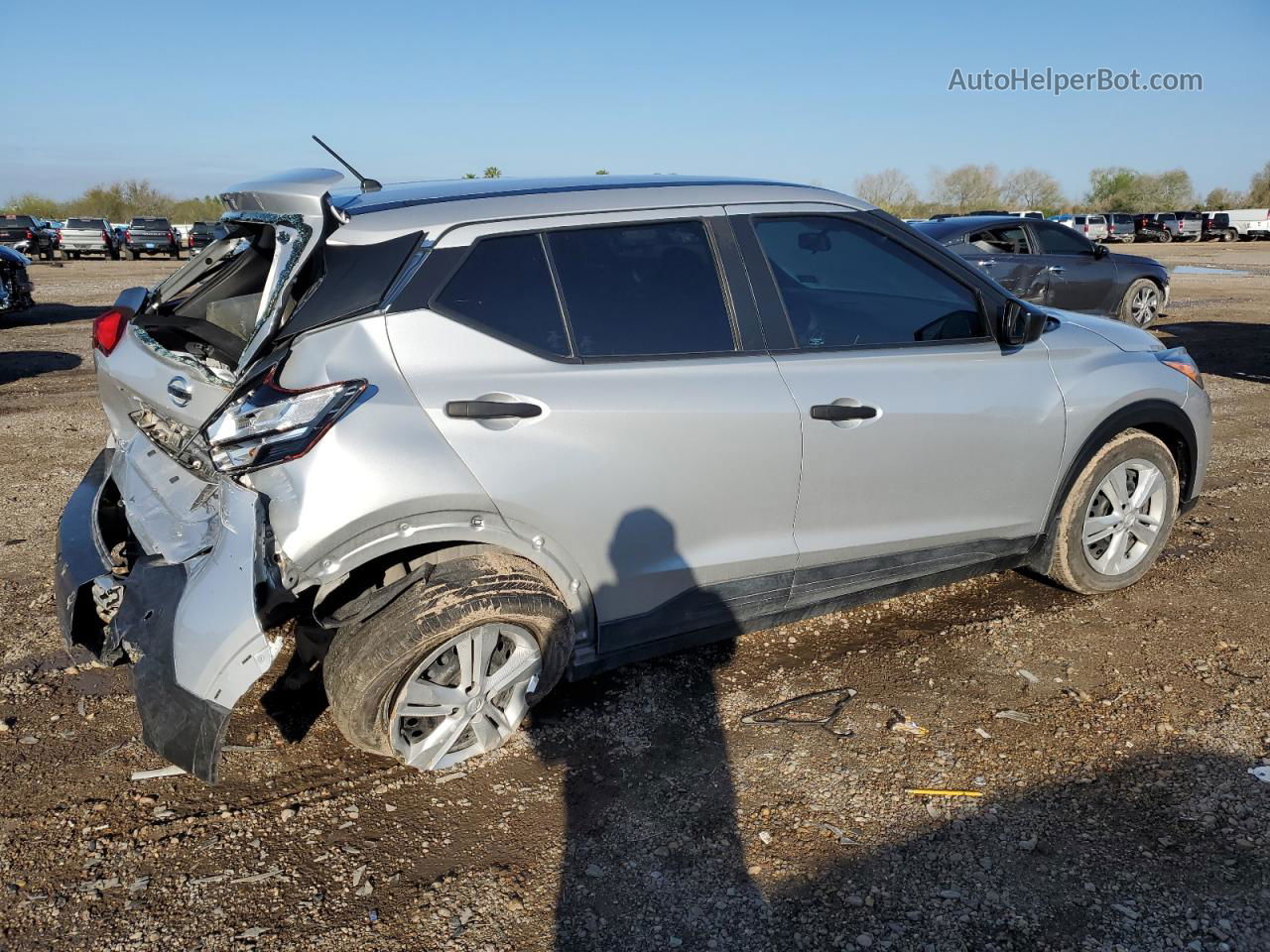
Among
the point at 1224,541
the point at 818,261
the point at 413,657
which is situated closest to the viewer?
the point at 413,657

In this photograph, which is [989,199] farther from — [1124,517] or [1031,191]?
[1124,517]

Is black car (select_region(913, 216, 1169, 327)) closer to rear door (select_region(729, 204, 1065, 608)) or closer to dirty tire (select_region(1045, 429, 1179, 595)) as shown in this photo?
dirty tire (select_region(1045, 429, 1179, 595))

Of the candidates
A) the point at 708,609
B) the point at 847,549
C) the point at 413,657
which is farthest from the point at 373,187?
the point at 847,549

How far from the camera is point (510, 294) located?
3.01m

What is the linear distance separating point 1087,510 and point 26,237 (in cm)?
3615

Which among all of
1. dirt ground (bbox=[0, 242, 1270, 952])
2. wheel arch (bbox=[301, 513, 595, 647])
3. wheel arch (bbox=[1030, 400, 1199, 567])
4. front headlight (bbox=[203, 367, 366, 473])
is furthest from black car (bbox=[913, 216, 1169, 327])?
front headlight (bbox=[203, 367, 366, 473])

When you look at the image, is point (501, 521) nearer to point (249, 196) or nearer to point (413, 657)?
point (413, 657)

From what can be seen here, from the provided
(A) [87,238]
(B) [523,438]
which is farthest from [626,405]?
(A) [87,238]

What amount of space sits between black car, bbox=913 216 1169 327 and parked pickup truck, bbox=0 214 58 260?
3062 centimetres

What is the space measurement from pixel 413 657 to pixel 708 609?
3.53ft

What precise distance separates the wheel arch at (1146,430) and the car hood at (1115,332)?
26cm

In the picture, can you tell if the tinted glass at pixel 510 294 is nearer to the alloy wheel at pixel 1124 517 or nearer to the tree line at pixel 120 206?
the alloy wheel at pixel 1124 517

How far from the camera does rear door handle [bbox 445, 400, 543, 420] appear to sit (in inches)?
111

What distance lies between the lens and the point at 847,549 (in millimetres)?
3609
